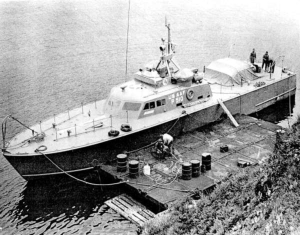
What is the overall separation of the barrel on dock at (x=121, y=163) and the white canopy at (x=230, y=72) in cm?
1121

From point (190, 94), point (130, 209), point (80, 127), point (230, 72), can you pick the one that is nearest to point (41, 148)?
point (80, 127)

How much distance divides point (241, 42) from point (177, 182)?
23.8m

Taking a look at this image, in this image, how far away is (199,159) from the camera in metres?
21.9

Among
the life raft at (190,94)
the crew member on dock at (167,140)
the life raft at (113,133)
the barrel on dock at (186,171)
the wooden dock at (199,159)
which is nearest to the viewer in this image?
the wooden dock at (199,159)

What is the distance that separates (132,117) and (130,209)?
5832 millimetres

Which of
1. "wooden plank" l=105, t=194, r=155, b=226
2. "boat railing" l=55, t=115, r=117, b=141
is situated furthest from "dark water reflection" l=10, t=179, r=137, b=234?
"boat railing" l=55, t=115, r=117, b=141

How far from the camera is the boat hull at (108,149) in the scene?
66.4 ft

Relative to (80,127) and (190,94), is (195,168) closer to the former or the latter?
(80,127)

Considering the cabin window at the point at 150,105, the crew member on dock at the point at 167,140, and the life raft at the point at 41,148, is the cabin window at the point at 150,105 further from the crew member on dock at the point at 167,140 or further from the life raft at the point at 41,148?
the life raft at the point at 41,148

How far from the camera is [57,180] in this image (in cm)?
2103

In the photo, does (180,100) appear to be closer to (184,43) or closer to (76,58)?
(76,58)

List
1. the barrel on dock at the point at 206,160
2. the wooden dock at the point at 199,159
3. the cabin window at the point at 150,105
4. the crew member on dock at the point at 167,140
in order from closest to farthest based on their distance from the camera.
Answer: the wooden dock at the point at 199,159 < the barrel on dock at the point at 206,160 < the crew member on dock at the point at 167,140 < the cabin window at the point at 150,105

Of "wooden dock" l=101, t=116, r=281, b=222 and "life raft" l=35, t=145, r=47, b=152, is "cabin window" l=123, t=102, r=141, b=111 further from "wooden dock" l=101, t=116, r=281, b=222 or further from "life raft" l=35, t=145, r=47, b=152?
"life raft" l=35, t=145, r=47, b=152

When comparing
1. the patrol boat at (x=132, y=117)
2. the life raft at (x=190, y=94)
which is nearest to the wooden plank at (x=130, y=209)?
the patrol boat at (x=132, y=117)
